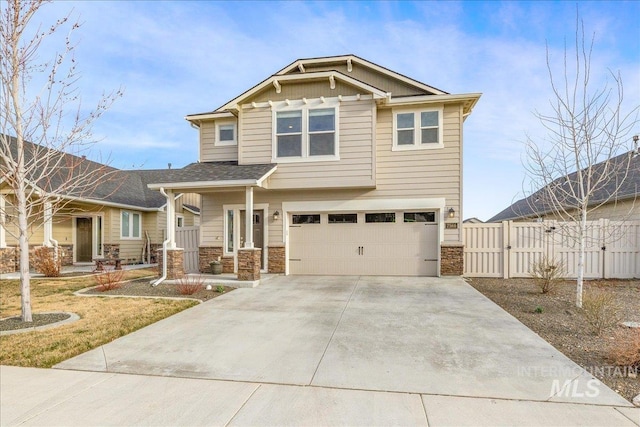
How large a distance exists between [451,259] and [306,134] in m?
6.09

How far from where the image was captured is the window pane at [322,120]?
10875mm

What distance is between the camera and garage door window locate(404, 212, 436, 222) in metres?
11.1

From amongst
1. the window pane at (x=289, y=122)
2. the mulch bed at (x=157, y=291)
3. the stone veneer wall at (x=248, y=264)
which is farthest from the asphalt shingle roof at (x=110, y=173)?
the mulch bed at (x=157, y=291)

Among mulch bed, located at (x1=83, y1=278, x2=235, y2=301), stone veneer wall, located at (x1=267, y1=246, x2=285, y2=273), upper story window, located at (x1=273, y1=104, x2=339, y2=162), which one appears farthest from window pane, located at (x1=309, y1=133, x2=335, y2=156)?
mulch bed, located at (x1=83, y1=278, x2=235, y2=301)

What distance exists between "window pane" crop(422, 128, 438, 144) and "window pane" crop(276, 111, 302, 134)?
13.1 ft

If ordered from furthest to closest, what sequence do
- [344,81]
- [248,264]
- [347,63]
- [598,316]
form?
[347,63] < [344,81] < [248,264] < [598,316]

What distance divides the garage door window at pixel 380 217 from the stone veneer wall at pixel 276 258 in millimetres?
3066

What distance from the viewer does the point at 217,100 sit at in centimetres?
1412

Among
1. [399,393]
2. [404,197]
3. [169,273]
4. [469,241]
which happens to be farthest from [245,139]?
[399,393]

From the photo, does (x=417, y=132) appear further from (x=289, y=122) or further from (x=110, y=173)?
(x=110, y=173)

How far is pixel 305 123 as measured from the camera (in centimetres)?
1099

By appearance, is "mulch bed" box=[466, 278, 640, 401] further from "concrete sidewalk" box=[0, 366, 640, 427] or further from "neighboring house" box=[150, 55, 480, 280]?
Answer: "neighboring house" box=[150, 55, 480, 280]

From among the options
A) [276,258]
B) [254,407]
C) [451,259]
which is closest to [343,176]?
[276,258]

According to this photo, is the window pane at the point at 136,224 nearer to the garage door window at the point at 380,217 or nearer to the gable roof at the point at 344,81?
the gable roof at the point at 344,81
